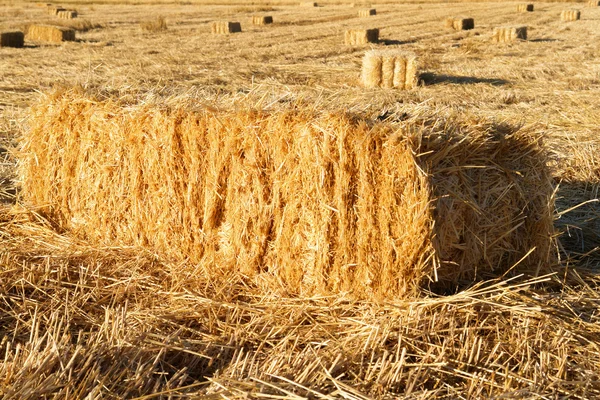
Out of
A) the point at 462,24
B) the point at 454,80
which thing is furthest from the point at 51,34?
the point at 462,24

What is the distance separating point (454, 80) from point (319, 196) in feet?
26.4

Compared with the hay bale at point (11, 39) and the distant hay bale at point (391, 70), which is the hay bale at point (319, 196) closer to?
the distant hay bale at point (391, 70)

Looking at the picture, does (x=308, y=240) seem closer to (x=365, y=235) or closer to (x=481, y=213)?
(x=365, y=235)

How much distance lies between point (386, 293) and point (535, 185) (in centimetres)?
108

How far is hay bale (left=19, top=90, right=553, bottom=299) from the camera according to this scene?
3.73m

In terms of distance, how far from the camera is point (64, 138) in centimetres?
505

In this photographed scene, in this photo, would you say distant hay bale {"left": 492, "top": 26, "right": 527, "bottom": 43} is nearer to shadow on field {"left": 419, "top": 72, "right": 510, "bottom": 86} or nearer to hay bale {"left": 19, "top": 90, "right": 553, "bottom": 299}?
shadow on field {"left": 419, "top": 72, "right": 510, "bottom": 86}

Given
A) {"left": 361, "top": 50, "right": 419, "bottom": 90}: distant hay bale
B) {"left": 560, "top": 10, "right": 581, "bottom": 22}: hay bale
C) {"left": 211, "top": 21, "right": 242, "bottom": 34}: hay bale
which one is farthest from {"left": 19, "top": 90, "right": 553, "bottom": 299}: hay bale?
{"left": 560, "top": 10, "right": 581, "bottom": 22}: hay bale

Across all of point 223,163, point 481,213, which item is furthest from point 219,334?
point 481,213

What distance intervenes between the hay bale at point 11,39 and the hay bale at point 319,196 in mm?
12580

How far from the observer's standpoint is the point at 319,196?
3.87 meters

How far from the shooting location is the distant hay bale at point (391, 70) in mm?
10711

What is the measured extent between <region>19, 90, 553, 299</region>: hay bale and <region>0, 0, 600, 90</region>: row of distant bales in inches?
260

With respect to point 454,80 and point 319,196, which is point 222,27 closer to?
point 454,80
